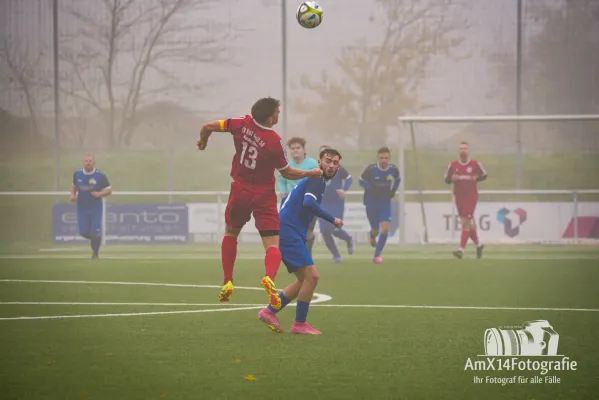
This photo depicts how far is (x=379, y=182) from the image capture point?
2125 cm

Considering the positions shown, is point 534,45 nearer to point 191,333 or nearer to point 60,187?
point 60,187

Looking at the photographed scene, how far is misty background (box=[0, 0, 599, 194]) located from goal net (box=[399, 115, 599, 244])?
45.9 inches

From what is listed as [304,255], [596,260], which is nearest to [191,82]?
[596,260]

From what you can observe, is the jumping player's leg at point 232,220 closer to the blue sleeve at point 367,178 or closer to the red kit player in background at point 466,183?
the blue sleeve at point 367,178

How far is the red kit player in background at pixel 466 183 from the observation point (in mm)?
21953

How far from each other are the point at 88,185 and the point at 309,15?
9.06 metres

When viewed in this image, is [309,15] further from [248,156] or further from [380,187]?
[380,187]

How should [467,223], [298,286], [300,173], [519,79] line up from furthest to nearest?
[519,79] → [467,223] → [300,173] → [298,286]

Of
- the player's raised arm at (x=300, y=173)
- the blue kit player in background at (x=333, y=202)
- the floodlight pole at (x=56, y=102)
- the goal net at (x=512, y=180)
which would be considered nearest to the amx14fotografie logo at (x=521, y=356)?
the player's raised arm at (x=300, y=173)

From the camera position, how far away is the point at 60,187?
105 feet

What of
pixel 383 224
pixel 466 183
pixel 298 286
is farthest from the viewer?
pixel 466 183

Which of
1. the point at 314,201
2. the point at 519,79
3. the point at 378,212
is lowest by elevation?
the point at 378,212

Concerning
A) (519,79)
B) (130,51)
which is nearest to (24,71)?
(130,51)

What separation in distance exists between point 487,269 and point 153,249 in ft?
35.6
